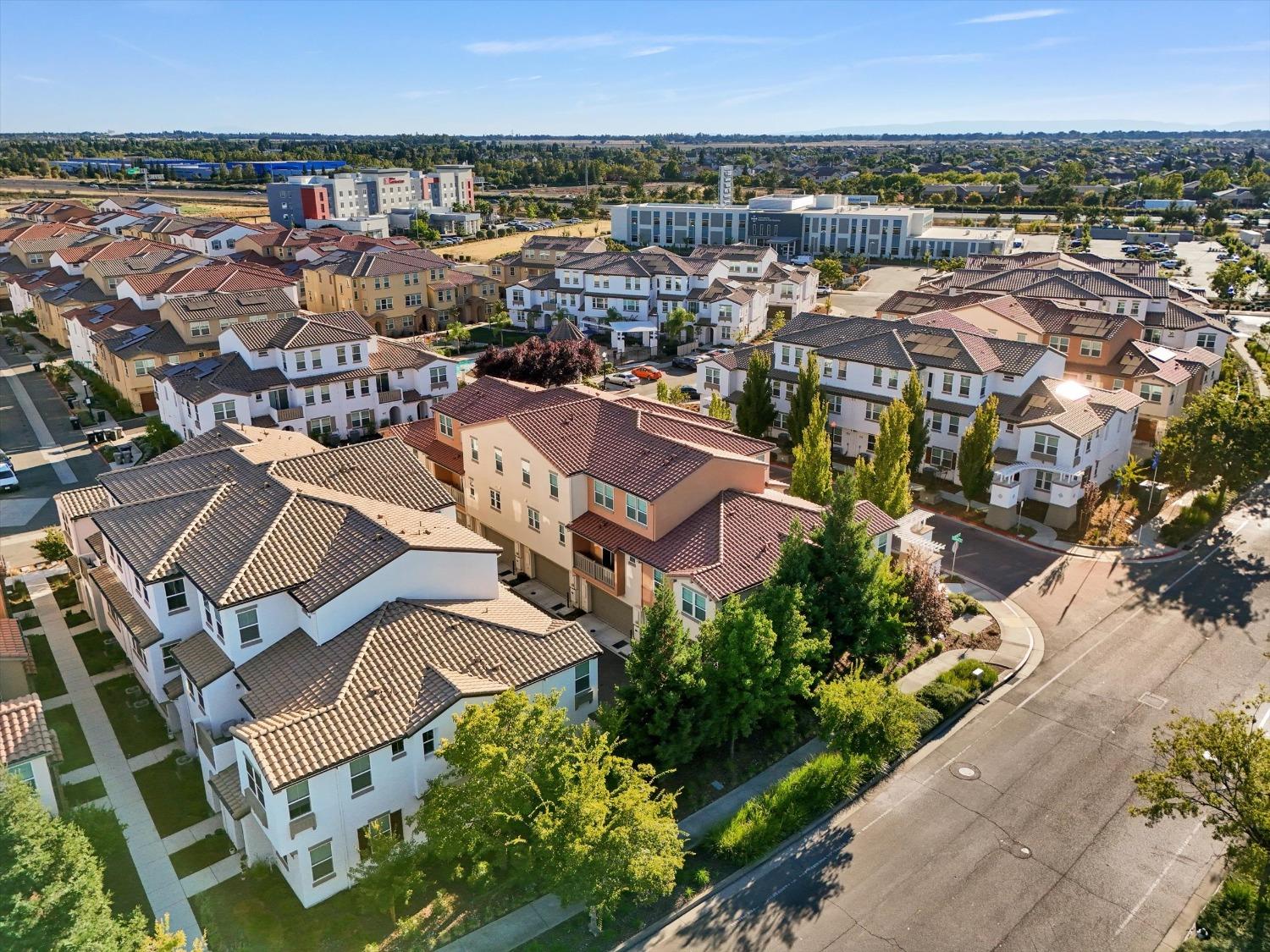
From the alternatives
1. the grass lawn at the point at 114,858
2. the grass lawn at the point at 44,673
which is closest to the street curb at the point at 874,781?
the grass lawn at the point at 114,858

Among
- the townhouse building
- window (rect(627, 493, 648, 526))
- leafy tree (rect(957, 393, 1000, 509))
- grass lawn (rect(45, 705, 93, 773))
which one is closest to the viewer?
grass lawn (rect(45, 705, 93, 773))

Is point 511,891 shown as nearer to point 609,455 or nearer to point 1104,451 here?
point 609,455

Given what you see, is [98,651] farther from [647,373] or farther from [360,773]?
[647,373]

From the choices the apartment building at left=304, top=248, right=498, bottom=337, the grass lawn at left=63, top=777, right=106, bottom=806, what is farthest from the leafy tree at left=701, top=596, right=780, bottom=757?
the apartment building at left=304, top=248, right=498, bottom=337

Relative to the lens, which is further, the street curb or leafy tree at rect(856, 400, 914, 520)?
leafy tree at rect(856, 400, 914, 520)

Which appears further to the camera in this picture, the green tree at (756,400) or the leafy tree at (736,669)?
the green tree at (756,400)

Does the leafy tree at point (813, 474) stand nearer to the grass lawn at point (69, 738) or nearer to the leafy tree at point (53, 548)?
the grass lawn at point (69, 738)

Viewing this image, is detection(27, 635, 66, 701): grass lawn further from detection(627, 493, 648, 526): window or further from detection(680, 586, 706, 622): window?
detection(680, 586, 706, 622): window
